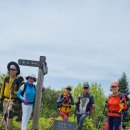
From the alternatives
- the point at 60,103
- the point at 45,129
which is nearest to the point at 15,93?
the point at 60,103

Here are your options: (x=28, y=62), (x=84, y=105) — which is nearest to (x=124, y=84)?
(x=84, y=105)

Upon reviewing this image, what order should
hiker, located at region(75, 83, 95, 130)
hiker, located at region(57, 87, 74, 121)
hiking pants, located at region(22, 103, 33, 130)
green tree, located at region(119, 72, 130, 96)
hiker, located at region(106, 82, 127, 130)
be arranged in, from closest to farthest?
hiking pants, located at region(22, 103, 33, 130), hiker, located at region(106, 82, 127, 130), hiker, located at region(75, 83, 95, 130), hiker, located at region(57, 87, 74, 121), green tree, located at region(119, 72, 130, 96)

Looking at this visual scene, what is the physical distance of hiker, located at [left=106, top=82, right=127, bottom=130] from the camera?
12352 millimetres

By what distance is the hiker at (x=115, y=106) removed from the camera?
486 inches

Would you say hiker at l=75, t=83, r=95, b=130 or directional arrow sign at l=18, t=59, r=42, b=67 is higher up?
directional arrow sign at l=18, t=59, r=42, b=67

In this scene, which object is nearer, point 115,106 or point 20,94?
point 20,94

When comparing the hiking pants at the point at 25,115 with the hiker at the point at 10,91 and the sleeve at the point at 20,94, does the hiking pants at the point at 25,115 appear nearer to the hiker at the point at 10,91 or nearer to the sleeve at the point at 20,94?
the sleeve at the point at 20,94

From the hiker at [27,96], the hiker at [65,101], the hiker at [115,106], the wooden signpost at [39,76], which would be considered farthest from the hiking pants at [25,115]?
the hiker at [115,106]

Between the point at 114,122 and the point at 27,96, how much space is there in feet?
9.05

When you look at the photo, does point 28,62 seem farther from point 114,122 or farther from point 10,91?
point 114,122

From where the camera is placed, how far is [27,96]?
1234cm

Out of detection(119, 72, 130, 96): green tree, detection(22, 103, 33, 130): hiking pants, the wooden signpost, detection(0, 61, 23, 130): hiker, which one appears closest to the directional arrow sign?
the wooden signpost

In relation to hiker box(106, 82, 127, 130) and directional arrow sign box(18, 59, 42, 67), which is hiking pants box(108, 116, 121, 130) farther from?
directional arrow sign box(18, 59, 42, 67)

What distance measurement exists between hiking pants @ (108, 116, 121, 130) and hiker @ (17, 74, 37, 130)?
96.0 inches
